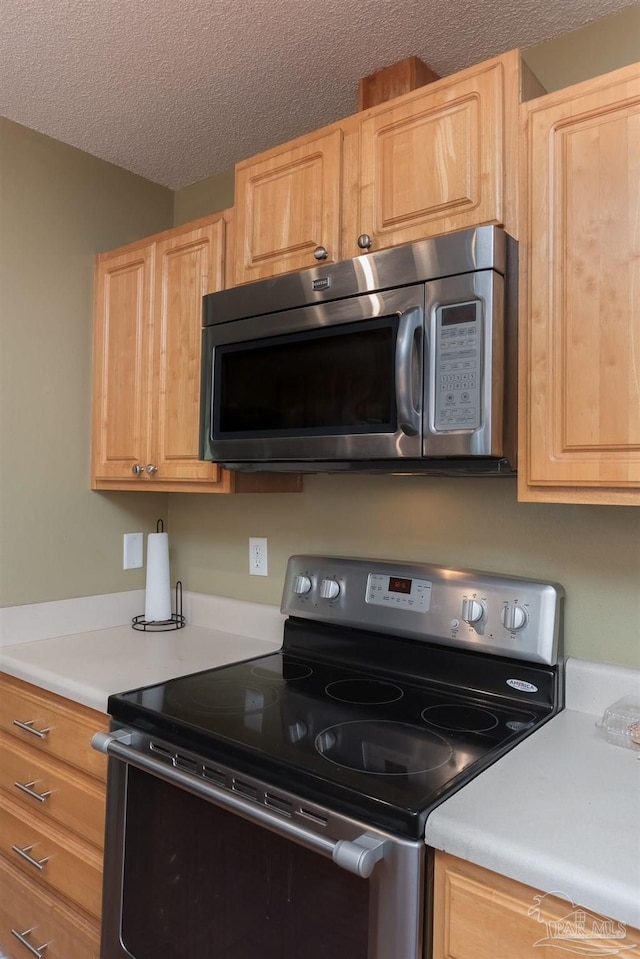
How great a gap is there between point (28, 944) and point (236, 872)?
91 cm

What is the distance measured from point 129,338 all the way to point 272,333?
70 cm

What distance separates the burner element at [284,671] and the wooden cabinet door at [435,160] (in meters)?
1.02

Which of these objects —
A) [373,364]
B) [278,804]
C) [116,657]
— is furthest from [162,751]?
[373,364]

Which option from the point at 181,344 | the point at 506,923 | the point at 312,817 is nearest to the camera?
the point at 506,923

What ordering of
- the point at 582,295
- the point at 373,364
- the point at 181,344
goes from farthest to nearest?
1. the point at 181,344
2. the point at 373,364
3. the point at 582,295

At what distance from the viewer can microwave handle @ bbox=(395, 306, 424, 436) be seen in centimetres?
128

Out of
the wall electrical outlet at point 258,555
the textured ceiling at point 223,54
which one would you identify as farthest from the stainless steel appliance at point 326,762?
the textured ceiling at point 223,54

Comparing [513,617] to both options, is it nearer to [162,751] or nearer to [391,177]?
[162,751]

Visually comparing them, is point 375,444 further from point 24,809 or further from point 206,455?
point 24,809

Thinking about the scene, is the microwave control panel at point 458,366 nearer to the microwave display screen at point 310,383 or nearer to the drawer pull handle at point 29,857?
the microwave display screen at point 310,383

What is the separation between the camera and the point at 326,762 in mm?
1128

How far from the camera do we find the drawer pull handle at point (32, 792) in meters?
1.65

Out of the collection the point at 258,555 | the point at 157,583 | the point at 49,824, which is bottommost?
the point at 49,824

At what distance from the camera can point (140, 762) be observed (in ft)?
4.26
